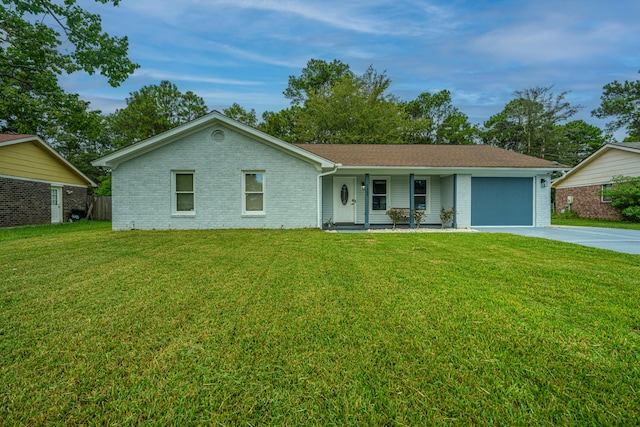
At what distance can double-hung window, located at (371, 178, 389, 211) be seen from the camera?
1295 cm

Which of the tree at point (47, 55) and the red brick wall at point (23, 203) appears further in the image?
the red brick wall at point (23, 203)

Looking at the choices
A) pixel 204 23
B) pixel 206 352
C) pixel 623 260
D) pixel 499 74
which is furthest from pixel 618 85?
pixel 206 352

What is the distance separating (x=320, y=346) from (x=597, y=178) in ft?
74.5

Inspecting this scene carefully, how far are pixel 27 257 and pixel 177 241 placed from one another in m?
2.83

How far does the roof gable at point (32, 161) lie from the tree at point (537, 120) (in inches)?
1502

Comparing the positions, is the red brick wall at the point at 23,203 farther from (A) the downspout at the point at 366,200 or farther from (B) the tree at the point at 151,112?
(A) the downspout at the point at 366,200

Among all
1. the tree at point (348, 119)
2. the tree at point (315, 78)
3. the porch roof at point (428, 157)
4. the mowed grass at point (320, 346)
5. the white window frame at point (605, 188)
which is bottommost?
the mowed grass at point (320, 346)

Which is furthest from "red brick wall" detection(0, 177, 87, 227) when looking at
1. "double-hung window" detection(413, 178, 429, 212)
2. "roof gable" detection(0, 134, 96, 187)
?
"double-hung window" detection(413, 178, 429, 212)

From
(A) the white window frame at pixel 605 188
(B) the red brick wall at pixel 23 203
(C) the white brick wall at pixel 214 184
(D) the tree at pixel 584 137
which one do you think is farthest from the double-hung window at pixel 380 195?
(D) the tree at pixel 584 137

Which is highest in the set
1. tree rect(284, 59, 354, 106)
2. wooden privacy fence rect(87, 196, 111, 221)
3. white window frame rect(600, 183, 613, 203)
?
tree rect(284, 59, 354, 106)

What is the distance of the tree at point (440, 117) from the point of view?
3183 centimetres

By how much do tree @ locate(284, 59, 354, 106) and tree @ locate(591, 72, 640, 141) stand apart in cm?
2543

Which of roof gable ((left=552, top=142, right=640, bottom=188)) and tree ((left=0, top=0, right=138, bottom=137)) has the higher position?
tree ((left=0, top=0, right=138, bottom=137))

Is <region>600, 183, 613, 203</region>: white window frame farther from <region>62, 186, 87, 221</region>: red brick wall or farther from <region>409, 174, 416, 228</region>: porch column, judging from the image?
<region>62, 186, 87, 221</region>: red brick wall
